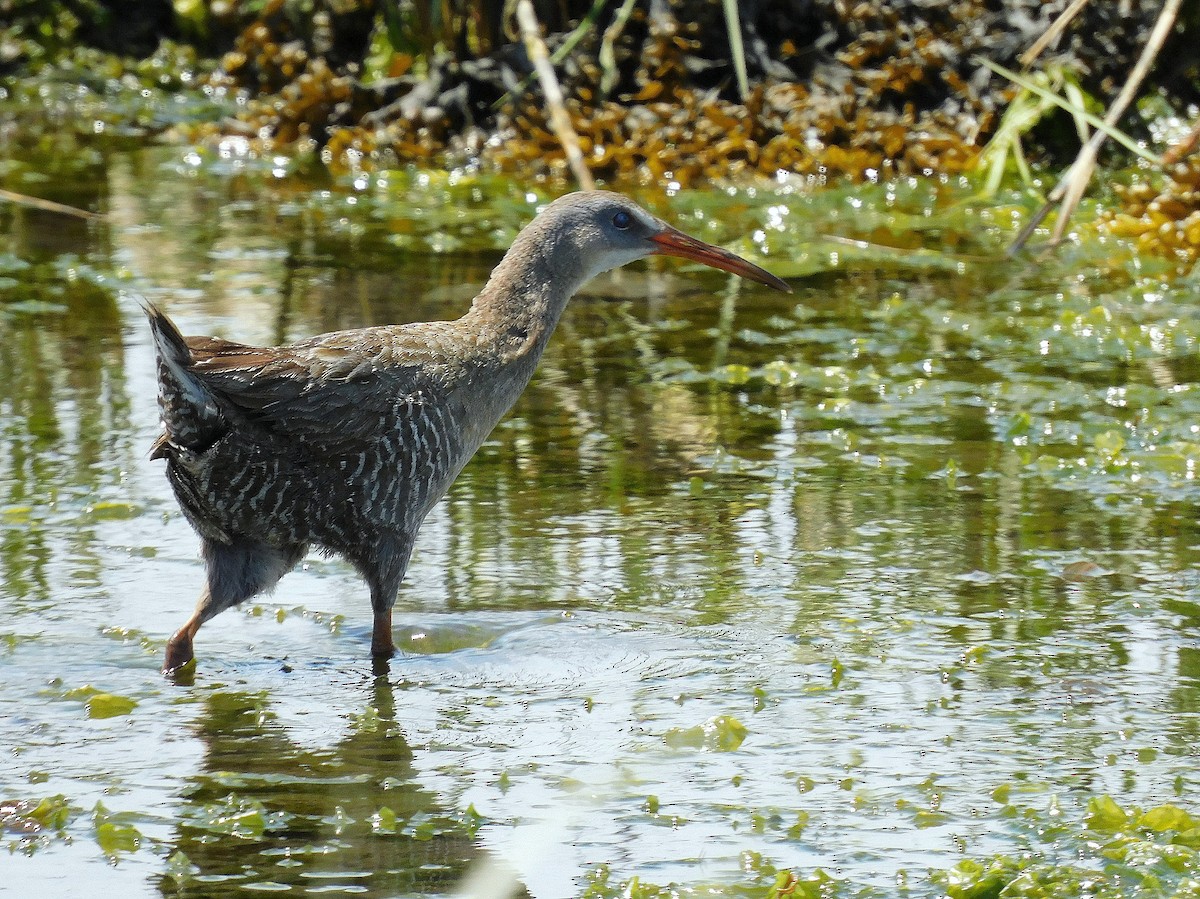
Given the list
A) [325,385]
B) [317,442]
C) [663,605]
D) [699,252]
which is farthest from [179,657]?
[699,252]

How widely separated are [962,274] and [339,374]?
4.27 meters

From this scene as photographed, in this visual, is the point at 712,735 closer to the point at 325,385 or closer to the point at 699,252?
the point at 325,385

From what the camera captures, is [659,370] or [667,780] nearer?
[667,780]

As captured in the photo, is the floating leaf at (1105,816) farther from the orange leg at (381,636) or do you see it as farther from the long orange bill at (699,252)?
the long orange bill at (699,252)

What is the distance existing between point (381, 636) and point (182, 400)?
0.78 m

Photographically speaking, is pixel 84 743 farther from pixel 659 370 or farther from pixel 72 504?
pixel 659 370

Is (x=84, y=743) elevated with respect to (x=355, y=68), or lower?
lower

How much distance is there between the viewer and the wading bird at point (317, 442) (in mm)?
4207

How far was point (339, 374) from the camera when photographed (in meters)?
4.42

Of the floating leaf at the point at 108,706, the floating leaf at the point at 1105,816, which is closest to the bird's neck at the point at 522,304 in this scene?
the floating leaf at the point at 108,706

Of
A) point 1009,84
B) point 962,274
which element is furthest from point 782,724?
point 1009,84

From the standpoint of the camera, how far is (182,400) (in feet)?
13.5

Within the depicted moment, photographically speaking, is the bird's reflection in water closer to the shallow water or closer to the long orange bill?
the shallow water

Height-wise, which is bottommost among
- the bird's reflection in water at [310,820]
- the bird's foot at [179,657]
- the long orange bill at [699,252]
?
the bird's reflection in water at [310,820]
